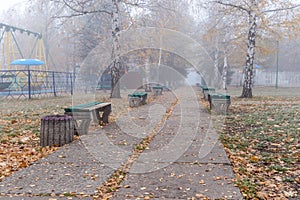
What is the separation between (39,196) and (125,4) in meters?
14.3

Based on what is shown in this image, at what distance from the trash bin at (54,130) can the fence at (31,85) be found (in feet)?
40.0

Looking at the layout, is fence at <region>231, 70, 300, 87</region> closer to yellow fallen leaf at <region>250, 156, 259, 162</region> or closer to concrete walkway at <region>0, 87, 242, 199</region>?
concrete walkway at <region>0, 87, 242, 199</region>

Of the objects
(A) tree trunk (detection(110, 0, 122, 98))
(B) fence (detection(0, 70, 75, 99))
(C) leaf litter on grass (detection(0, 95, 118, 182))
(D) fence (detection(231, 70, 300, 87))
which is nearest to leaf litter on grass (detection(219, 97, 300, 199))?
(C) leaf litter on grass (detection(0, 95, 118, 182))

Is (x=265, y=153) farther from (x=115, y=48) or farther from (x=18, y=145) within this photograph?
(x=115, y=48)

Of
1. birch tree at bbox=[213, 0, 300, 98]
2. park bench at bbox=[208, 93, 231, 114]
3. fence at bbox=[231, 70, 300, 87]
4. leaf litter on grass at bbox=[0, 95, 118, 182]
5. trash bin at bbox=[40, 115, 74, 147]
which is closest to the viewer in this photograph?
leaf litter on grass at bbox=[0, 95, 118, 182]

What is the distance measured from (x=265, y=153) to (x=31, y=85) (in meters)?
17.9

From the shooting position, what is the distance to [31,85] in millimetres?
20312

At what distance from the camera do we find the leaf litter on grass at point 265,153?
11.9ft

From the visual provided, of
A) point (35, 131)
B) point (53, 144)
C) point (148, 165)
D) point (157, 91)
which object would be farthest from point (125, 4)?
point (148, 165)

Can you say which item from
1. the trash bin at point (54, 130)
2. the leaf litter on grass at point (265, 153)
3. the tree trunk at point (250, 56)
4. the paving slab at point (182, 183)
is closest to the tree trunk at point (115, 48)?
the tree trunk at point (250, 56)

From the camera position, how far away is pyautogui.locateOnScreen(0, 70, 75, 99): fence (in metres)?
17.7

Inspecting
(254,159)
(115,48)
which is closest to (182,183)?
(254,159)

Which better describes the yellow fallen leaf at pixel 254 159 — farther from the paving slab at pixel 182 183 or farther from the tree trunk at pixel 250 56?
the tree trunk at pixel 250 56

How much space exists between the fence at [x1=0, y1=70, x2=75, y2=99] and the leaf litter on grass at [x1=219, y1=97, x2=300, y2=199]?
12.9m
